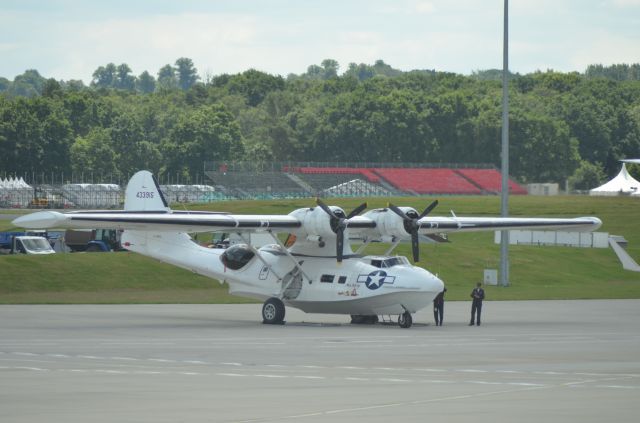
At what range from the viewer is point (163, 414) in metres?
18.9

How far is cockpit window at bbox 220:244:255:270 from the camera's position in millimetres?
42469

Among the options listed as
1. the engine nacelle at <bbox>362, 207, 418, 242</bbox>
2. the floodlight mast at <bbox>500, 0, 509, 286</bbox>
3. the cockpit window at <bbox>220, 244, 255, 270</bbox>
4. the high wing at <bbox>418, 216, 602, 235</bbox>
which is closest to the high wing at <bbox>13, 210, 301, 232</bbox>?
the cockpit window at <bbox>220, 244, 255, 270</bbox>

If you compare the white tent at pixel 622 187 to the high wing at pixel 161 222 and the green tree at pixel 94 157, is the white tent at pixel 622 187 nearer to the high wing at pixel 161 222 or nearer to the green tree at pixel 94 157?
the green tree at pixel 94 157

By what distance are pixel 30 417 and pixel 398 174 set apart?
129229 mm

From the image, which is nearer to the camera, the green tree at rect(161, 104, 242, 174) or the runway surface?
the runway surface

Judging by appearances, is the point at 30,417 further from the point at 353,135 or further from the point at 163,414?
the point at 353,135

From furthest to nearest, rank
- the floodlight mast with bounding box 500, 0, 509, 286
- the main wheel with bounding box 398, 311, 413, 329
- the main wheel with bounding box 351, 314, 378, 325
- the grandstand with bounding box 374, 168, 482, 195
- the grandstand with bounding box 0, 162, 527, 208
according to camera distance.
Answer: the grandstand with bounding box 374, 168, 482, 195
the grandstand with bounding box 0, 162, 527, 208
the floodlight mast with bounding box 500, 0, 509, 286
the main wheel with bounding box 351, 314, 378, 325
the main wheel with bounding box 398, 311, 413, 329

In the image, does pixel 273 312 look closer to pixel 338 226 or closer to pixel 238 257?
pixel 238 257

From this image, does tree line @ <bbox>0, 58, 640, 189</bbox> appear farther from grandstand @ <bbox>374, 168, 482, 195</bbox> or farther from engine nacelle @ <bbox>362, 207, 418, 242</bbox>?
engine nacelle @ <bbox>362, 207, 418, 242</bbox>

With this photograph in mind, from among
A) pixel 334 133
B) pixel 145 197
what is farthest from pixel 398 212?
pixel 334 133

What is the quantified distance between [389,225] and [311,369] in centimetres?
1529

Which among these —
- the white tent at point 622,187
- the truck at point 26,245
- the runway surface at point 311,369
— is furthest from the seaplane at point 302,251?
the white tent at point 622,187

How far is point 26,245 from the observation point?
67750 millimetres

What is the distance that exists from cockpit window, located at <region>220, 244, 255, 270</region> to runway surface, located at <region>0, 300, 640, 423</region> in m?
1.96
